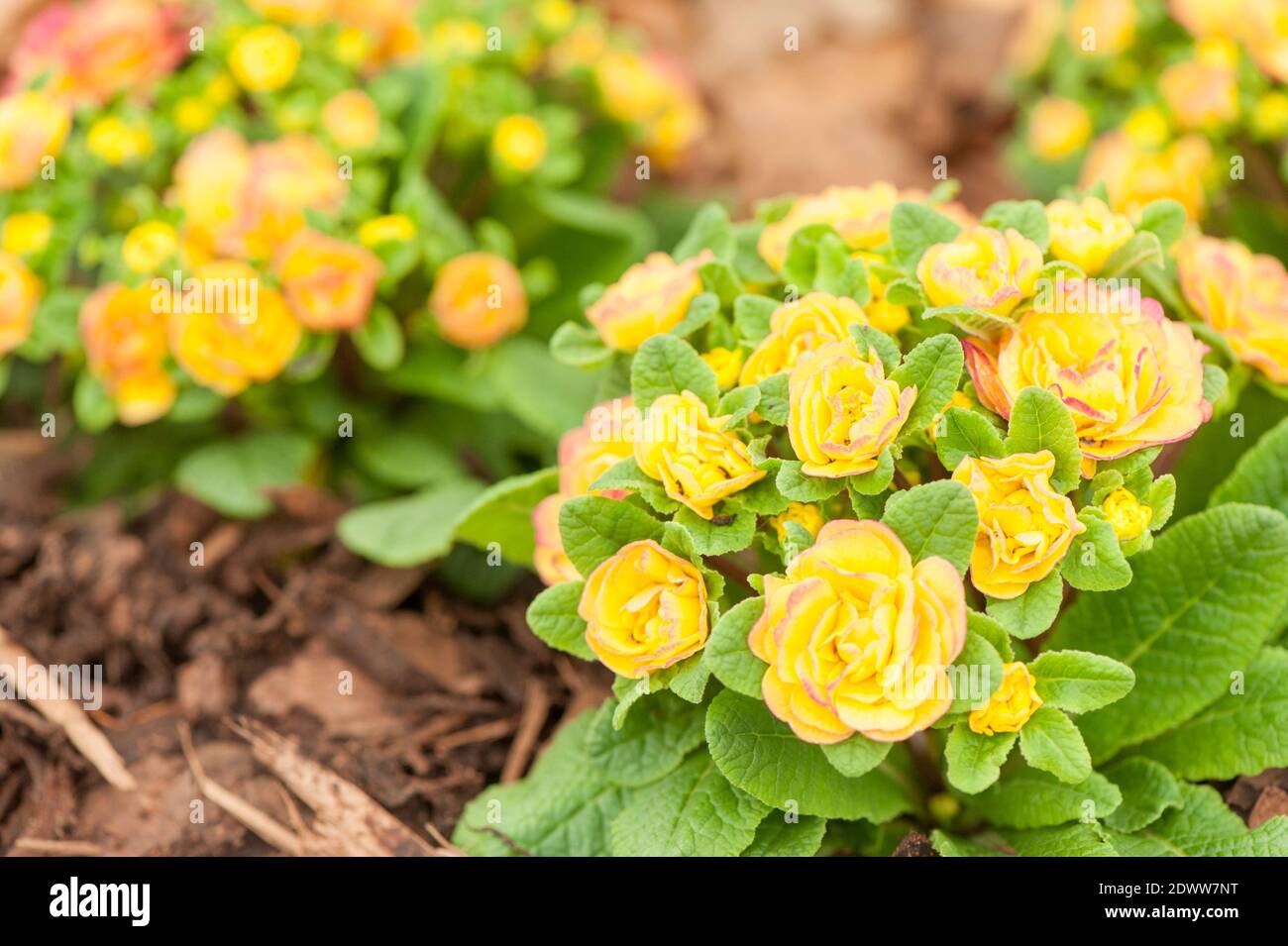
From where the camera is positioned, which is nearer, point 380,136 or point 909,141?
point 380,136

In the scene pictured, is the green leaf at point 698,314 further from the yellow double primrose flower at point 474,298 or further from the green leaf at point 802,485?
the yellow double primrose flower at point 474,298

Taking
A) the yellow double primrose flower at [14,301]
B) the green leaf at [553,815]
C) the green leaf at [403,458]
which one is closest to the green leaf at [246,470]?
the green leaf at [403,458]

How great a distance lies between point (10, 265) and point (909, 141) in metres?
2.26

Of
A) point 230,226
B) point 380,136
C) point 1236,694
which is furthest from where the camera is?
point 380,136

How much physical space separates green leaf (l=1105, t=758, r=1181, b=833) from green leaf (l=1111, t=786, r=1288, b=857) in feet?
0.05

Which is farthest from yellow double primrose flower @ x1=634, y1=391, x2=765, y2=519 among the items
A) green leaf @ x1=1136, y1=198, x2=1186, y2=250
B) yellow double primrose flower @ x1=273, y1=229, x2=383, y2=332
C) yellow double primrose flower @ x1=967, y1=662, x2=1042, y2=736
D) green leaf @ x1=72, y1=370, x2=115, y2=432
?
green leaf @ x1=72, y1=370, x2=115, y2=432

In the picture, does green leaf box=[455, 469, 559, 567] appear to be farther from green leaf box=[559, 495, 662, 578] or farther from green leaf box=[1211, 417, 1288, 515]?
green leaf box=[1211, 417, 1288, 515]

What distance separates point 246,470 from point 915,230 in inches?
53.5

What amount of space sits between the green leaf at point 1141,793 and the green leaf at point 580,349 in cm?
87

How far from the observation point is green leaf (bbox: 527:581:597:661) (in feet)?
5.06

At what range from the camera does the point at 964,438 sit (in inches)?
56.6
